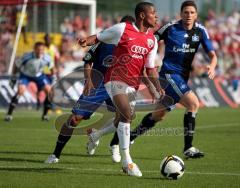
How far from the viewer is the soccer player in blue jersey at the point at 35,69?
21648 millimetres

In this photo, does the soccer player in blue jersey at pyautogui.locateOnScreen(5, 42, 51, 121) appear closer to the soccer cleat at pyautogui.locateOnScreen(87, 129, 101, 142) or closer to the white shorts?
the soccer cleat at pyautogui.locateOnScreen(87, 129, 101, 142)

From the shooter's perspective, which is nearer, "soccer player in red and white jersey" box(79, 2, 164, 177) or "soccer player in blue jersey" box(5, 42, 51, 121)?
"soccer player in red and white jersey" box(79, 2, 164, 177)

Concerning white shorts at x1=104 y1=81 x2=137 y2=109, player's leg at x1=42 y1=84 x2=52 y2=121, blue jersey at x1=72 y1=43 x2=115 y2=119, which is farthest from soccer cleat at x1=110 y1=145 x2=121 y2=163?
player's leg at x1=42 y1=84 x2=52 y2=121

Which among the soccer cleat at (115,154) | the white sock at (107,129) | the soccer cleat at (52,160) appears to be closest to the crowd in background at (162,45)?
the white sock at (107,129)

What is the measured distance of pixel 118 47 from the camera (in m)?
10.8

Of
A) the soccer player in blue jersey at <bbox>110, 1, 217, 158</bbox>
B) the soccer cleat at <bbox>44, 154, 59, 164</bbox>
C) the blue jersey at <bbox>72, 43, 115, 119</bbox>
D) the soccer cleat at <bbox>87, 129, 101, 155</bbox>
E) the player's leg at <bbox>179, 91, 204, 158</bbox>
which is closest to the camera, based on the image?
the soccer cleat at <bbox>44, 154, 59, 164</bbox>

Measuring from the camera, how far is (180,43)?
43.8ft

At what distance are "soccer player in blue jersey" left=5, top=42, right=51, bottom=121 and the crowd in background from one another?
7.43 meters

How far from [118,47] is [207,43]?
9.70 ft

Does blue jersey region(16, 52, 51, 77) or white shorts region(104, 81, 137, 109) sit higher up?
white shorts region(104, 81, 137, 109)

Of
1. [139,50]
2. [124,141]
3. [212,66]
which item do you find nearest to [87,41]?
[139,50]

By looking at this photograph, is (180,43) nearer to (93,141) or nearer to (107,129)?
(107,129)

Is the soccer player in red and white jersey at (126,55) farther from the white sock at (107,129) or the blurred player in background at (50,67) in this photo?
the blurred player in background at (50,67)

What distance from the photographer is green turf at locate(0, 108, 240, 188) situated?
9969mm
